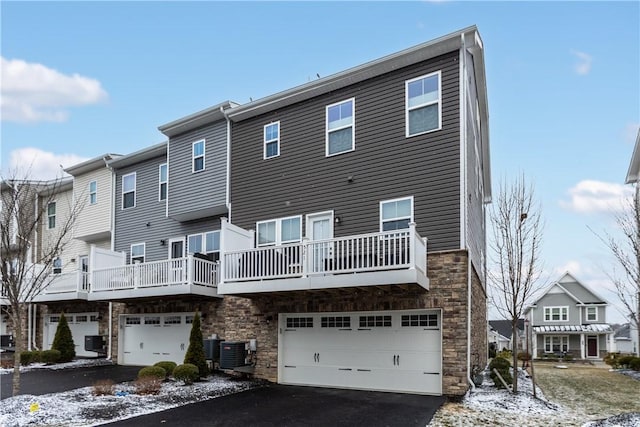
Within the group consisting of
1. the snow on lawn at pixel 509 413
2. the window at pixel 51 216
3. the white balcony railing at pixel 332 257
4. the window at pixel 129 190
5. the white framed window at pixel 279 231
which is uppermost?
the window at pixel 129 190

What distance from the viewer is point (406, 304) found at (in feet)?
39.7

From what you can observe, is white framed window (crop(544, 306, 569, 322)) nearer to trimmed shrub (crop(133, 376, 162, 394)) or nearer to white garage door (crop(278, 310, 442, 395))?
white garage door (crop(278, 310, 442, 395))

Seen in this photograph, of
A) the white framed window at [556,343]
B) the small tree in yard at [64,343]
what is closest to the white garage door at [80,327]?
the small tree in yard at [64,343]

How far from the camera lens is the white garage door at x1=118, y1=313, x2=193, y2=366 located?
1738 centimetres

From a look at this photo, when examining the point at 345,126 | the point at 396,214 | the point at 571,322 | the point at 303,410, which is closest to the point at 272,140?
the point at 345,126

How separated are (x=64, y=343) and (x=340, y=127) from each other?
45.7 ft

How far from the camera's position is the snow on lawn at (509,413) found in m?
8.75

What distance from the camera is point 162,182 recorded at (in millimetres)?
19016

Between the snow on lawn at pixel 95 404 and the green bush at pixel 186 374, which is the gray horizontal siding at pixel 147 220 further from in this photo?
the snow on lawn at pixel 95 404

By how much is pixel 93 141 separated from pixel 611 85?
1976 cm

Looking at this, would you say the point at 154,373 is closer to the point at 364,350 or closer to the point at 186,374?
the point at 186,374

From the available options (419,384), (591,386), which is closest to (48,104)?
(419,384)

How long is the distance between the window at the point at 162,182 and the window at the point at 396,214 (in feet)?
31.5

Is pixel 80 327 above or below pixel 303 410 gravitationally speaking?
above
